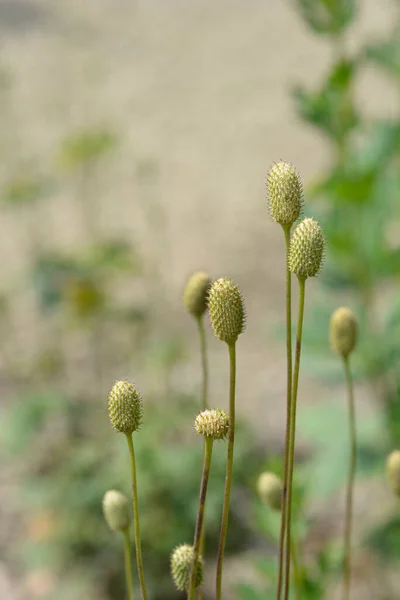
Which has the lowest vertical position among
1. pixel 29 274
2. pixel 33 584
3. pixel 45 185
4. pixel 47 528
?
pixel 33 584

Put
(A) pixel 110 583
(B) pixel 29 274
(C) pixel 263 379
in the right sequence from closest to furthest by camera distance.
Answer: (A) pixel 110 583 < (B) pixel 29 274 < (C) pixel 263 379

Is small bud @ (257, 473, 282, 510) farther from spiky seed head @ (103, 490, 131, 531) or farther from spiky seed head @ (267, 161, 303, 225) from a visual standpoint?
spiky seed head @ (267, 161, 303, 225)

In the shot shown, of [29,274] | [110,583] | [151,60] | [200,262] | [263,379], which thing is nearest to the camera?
[110,583]

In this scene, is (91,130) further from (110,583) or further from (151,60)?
(151,60)

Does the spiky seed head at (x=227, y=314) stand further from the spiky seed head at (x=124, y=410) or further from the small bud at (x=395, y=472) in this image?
the small bud at (x=395, y=472)

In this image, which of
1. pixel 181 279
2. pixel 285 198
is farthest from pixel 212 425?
pixel 181 279

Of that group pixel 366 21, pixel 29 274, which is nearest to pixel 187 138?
pixel 366 21
